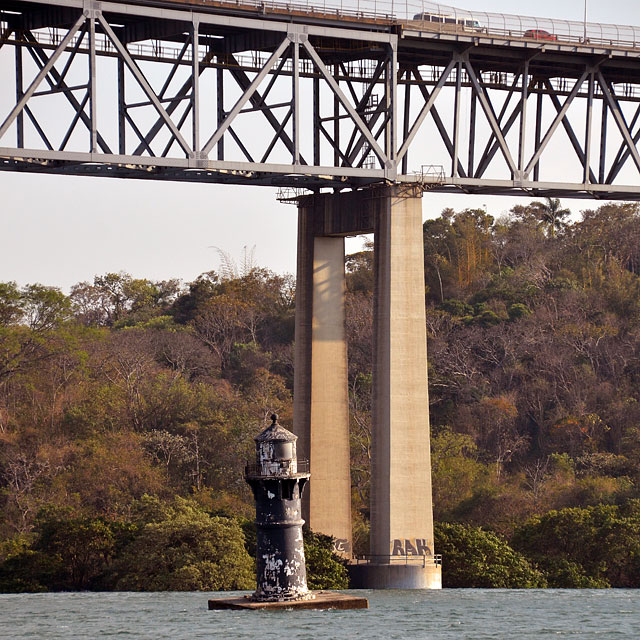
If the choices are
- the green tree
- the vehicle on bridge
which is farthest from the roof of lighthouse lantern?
the vehicle on bridge

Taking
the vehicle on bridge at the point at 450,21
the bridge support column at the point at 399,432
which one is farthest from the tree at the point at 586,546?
the vehicle on bridge at the point at 450,21

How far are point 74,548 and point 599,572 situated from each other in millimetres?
22021

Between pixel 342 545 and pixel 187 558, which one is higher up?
pixel 342 545

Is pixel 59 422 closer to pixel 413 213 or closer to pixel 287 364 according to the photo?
pixel 287 364

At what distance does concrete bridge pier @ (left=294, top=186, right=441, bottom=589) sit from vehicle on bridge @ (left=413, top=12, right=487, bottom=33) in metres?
6.80

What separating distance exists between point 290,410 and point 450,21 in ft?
113

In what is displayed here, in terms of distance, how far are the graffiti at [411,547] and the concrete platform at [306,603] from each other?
1175 centimetres

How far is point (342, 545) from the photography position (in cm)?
6372

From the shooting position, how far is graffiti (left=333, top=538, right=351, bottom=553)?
2497 inches

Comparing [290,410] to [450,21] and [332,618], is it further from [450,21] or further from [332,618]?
[332,618]

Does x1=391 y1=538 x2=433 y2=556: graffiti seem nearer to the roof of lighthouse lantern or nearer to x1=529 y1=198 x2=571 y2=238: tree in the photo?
the roof of lighthouse lantern

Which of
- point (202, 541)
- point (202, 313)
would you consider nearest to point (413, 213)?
point (202, 541)

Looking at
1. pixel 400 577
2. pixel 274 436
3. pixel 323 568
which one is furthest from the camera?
pixel 400 577

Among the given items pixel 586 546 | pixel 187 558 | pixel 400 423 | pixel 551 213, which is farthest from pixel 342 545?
pixel 551 213
